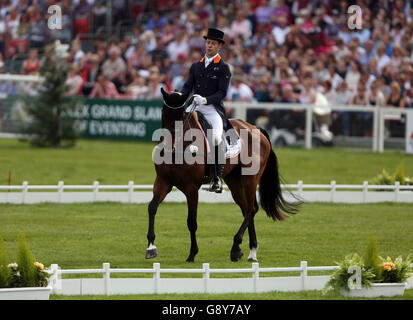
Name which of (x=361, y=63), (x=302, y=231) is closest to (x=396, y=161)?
(x=361, y=63)

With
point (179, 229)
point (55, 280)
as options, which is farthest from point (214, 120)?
point (55, 280)

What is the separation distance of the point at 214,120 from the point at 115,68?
64.7 ft

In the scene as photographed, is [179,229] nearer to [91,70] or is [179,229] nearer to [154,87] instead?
[154,87]

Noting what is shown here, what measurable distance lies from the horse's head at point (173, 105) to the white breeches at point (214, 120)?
2.28 feet

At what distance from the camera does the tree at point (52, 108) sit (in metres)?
26.2

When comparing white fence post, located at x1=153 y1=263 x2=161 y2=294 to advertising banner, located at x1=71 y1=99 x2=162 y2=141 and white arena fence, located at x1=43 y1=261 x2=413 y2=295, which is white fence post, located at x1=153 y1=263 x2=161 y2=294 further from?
advertising banner, located at x1=71 y1=99 x2=162 y2=141

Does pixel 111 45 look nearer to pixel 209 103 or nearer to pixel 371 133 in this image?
pixel 371 133

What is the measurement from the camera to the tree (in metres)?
26.2

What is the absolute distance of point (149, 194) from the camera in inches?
661

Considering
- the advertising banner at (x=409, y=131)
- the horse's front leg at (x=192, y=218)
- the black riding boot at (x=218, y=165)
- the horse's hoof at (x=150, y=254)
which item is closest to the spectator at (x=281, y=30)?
the advertising banner at (x=409, y=131)

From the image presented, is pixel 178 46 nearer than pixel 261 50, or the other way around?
pixel 261 50

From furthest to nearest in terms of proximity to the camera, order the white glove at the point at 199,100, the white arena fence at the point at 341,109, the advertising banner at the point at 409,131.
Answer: the white arena fence at the point at 341,109, the advertising banner at the point at 409,131, the white glove at the point at 199,100

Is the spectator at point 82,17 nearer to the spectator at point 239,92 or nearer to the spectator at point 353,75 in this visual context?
the spectator at point 239,92

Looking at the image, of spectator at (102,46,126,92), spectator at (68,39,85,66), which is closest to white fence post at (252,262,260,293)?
spectator at (102,46,126,92)
